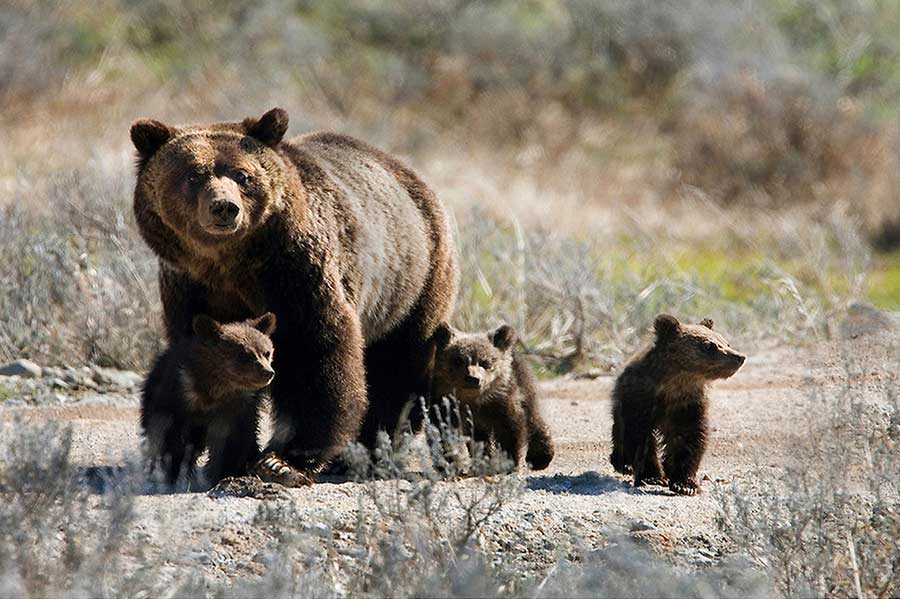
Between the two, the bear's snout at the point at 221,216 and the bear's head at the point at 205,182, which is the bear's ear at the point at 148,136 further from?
the bear's snout at the point at 221,216

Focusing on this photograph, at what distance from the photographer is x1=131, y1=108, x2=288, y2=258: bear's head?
739 centimetres

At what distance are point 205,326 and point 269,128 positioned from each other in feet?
3.79

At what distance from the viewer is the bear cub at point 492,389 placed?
845cm

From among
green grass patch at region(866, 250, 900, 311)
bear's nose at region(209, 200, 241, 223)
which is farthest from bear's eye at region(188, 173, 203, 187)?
green grass patch at region(866, 250, 900, 311)

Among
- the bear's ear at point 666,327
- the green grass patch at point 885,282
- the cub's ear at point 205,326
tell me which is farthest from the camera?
the green grass patch at point 885,282

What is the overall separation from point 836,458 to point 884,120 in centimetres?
1705

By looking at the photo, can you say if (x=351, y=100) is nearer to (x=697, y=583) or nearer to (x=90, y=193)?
(x=90, y=193)

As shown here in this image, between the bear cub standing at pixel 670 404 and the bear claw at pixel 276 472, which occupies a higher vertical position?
the bear cub standing at pixel 670 404

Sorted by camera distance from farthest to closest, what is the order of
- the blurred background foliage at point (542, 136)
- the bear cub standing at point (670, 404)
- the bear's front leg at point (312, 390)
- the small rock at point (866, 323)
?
1. the blurred background foliage at point (542, 136)
2. the small rock at point (866, 323)
3. the bear cub standing at point (670, 404)
4. the bear's front leg at point (312, 390)

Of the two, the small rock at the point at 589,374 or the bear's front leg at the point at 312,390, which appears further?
the small rock at the point at 589,374

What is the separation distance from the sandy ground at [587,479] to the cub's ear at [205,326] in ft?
2.36

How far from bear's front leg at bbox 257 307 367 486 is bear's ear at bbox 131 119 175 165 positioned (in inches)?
42.5

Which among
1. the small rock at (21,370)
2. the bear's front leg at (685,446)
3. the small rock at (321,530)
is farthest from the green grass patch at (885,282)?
the small rock at (321,530)

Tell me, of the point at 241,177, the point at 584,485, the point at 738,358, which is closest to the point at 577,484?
the point at 584,485
